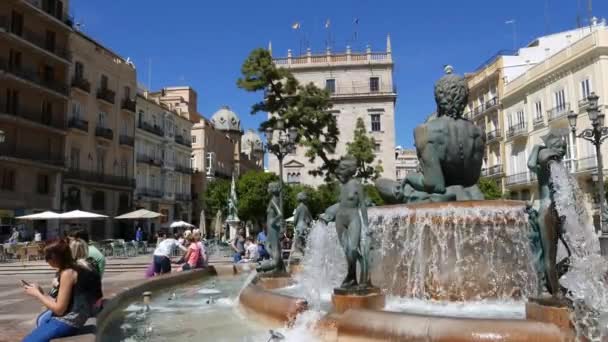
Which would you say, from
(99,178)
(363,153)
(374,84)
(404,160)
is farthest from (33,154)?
(404,160)

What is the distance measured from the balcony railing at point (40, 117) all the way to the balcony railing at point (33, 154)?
168cm

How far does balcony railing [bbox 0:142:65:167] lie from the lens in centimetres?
3303

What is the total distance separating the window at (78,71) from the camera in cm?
4043

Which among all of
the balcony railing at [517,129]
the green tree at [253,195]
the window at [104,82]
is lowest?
the green tree at [253,195]

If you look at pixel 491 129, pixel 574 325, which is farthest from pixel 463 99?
pixel 491 129

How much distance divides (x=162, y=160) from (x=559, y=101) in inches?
1409

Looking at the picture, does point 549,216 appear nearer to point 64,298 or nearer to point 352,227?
point 352,227

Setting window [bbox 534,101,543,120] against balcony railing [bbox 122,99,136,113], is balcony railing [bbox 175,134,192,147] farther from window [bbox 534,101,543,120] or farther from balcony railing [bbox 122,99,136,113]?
window [bbox 534,101,543,120]

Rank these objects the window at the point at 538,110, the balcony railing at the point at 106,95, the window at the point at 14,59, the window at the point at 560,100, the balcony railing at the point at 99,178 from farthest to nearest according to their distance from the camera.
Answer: the balcony railing at the point at 106,95
the window at the point at 538,110
the balcony railing at the point at 99,178
the window at the point at 560,100
the window at the point at 14,59

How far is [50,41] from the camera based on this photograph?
123ft

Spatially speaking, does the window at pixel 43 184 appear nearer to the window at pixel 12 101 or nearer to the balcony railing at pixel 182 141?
the window at pixel 12 101

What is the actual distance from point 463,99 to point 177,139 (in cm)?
5043

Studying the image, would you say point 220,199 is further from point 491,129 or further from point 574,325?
point 574,325

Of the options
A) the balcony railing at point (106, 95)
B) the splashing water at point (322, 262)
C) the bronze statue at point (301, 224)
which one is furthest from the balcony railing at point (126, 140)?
the splashing water at point (322, 262)
